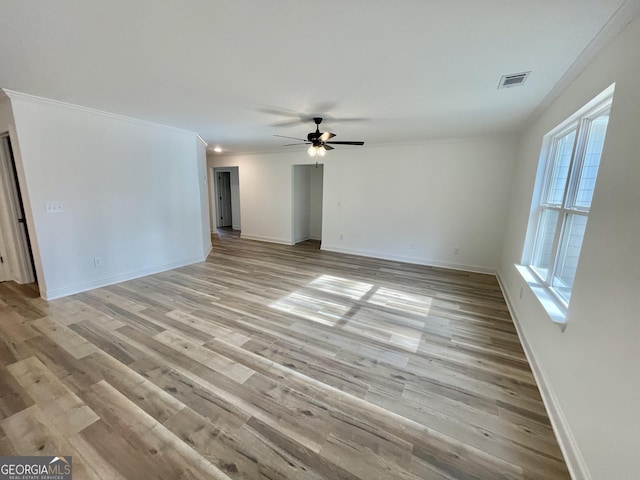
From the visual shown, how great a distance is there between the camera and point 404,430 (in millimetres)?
1579

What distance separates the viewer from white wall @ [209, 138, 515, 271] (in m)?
4.52

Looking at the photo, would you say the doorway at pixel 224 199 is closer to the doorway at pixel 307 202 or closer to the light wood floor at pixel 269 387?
the doorway at pixel 307 202

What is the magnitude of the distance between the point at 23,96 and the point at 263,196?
174 inches

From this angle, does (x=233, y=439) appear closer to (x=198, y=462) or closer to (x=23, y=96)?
(x=198, y=462)

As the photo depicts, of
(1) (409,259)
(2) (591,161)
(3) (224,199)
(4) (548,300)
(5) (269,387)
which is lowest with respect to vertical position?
(5) (269,387)

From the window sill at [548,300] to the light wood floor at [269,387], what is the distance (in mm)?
573

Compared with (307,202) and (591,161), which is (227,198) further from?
(591,161)

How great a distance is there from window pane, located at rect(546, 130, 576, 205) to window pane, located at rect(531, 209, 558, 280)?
0.15 meters

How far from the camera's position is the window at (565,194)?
6.30 ft

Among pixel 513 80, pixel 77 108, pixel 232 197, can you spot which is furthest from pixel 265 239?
pixel 513 80

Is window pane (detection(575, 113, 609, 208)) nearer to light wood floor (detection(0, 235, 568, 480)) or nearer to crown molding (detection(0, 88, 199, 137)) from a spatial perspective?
light wood floor (detection(0, 235, 568, 480))

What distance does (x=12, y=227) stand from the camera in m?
3.51

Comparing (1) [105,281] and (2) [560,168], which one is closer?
(2) [560,168]

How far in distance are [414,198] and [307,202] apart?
10.3 ft
